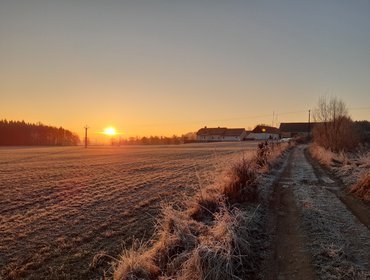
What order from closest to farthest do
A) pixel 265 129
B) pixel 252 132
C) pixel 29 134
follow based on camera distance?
pixel 265 129
pixel 252 132
pixel 29 134

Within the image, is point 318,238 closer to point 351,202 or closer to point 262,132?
point 351,202

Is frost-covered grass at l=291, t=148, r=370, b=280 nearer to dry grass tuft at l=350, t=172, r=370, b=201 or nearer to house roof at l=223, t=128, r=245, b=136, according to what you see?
dry grass tuft at l=350, t=172, r=370, b=201

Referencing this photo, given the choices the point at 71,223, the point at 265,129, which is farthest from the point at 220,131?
the point at 71,223

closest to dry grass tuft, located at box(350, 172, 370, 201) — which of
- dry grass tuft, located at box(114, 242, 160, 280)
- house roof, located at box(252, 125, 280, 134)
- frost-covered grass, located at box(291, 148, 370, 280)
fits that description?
frost-covered grass, located at box(291, 148, 370, 280)

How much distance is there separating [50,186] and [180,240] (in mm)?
13990

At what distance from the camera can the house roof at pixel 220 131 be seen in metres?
148

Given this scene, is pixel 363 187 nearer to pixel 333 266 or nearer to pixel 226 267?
pixel 333 266

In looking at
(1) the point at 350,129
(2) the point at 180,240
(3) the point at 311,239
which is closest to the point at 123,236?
(2) the point at 180,240

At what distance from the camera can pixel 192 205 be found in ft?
35.0

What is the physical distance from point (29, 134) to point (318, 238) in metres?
165

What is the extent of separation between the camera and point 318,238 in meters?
8.22

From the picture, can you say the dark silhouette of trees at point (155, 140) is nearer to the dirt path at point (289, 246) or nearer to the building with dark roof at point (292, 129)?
the building with dark roof at point (292, 129)

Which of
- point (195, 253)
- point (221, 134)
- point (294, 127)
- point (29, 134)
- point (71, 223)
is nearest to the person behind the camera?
point (195, 253)

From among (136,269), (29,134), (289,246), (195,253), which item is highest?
(29,134)
